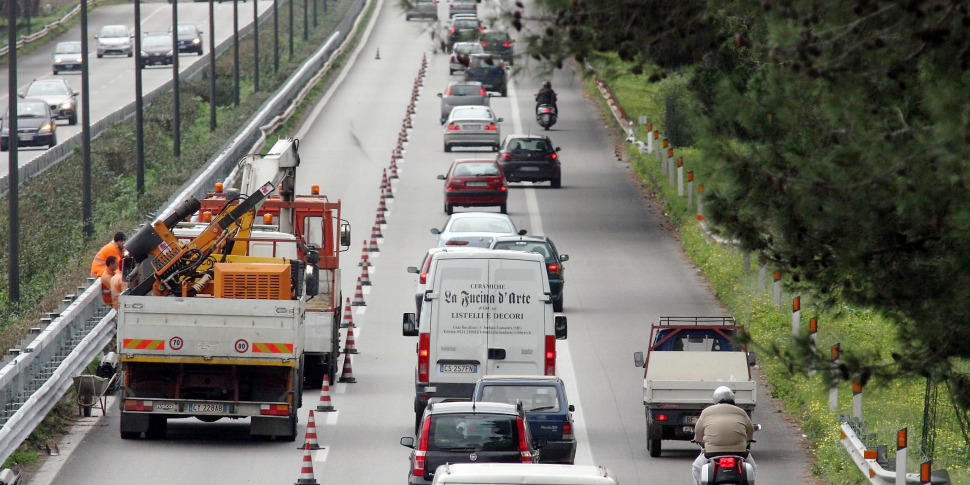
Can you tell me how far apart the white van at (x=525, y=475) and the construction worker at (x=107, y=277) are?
1334cm

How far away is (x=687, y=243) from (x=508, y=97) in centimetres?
3260

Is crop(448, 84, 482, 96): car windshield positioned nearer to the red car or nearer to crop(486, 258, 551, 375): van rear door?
the red car

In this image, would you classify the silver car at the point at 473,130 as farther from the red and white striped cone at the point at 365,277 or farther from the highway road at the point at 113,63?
the red and white striped cone at the point at 365,277

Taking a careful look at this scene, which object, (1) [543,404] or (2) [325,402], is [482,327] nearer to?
(2) [325,402]

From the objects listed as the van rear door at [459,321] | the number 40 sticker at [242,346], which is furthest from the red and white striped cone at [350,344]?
the number 40 sticker at [242,346]

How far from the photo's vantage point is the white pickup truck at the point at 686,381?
61.2ft

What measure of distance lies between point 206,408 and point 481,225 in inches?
542

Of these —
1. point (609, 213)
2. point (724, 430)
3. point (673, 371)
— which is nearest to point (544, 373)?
point (673, 371)

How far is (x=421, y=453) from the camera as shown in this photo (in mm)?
14922

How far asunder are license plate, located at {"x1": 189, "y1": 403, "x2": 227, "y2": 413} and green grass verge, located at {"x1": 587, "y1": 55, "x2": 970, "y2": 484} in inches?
253

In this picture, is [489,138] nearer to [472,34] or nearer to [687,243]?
[687,243]

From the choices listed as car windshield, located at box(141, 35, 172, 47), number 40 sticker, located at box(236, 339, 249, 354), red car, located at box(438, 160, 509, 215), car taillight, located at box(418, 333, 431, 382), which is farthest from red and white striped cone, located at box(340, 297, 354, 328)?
car windshield, located at box(141, 35, 172, 47)

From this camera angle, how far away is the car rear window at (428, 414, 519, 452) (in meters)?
15.0

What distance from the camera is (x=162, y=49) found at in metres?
79.5
